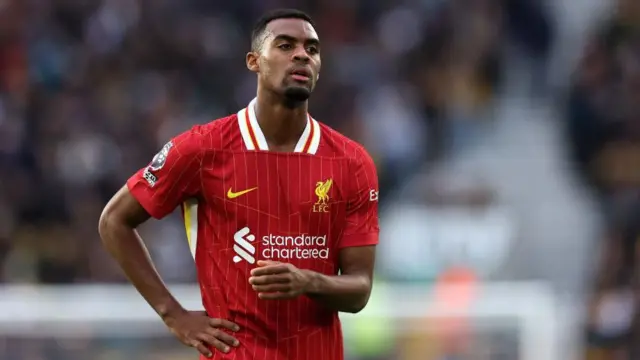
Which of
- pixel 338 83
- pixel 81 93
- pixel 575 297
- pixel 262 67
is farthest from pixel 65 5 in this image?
pixel 262 67

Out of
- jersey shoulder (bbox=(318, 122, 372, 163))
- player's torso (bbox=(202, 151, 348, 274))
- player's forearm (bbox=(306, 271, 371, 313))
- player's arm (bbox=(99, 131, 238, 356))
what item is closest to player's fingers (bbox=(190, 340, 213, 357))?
player's arm (bbox=(99, 131, 238, 356))

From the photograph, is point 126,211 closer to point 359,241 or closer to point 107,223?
point 107,223

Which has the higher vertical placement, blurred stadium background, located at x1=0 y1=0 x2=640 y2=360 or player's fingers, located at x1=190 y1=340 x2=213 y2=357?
blurred stadium background, located at x1=0 y1=0 x2=640 y2=360

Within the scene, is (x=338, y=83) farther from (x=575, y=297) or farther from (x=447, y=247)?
(x=575, y=297)

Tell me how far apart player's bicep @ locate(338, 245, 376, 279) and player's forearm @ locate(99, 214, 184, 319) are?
2.19ft

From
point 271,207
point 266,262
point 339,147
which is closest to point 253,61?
point 339,147

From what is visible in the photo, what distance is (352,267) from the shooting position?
5379 mm

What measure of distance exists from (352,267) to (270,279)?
666 mm

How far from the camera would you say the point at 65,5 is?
13805mm

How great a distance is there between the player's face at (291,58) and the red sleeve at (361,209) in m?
0.39

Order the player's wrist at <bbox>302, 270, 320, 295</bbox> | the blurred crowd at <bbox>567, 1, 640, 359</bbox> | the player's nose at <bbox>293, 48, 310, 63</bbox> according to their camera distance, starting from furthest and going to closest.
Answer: the blurred crowd at <bbox>567, 1, 640, 359</bbox> < the player's nose at <bbox>293, 48, 310, 63</bbox> < the player's wrist at <bbox>302, 270, 320, 295</bbox>

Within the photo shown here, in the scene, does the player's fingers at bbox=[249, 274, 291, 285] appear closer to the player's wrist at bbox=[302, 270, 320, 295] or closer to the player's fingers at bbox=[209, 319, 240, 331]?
the player's wrist at bbox=[302, 270, 320, 295]

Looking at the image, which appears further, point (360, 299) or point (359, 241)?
point (359, 241)

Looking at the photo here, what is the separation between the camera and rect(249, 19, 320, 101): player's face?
523 centimetres
